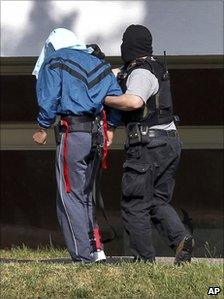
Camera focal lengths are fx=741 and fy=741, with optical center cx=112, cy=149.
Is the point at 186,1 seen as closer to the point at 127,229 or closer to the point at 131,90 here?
the point at 131,90

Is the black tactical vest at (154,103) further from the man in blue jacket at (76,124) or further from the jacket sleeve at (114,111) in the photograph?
the man in blue jacket at (76,124)

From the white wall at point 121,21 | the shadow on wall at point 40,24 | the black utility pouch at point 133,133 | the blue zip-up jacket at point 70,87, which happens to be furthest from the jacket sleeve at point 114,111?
the shadow on wall at point 40,24

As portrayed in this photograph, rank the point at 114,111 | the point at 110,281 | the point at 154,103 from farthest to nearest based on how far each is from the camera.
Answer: the point at 114,111, the point at 154,103, the point at 110,281

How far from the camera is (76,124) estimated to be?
17.0 feet

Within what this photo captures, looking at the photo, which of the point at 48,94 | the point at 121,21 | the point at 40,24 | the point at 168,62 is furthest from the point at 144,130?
the point at 168,62

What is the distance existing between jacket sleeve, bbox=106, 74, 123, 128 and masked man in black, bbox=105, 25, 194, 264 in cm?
→ 6

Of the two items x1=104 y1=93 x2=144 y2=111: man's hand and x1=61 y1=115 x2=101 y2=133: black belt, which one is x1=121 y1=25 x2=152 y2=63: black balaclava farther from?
x1=61 y1=115 x2=101 y2=133: black belt

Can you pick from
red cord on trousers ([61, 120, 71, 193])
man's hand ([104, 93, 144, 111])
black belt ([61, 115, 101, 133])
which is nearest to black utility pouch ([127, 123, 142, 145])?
man's hand ([104, 93, 144, 111])

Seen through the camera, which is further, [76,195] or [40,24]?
[40,24]

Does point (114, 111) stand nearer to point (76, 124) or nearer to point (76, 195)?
point (76, 124)

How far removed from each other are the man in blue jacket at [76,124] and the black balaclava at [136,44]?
0.61 feet

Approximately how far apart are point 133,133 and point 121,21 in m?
1.41

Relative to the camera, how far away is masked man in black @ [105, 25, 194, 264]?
5223 millimetres

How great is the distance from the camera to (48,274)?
4.93m
